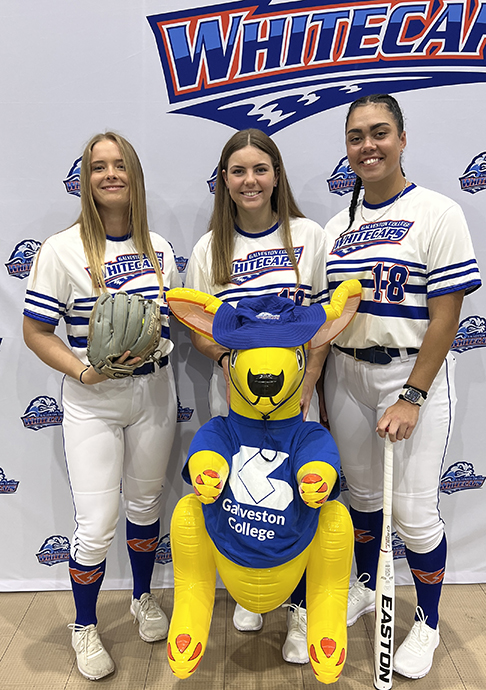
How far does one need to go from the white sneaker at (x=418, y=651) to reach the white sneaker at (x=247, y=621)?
21.9 inches

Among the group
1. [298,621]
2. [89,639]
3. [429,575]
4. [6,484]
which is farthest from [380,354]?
[6,484]

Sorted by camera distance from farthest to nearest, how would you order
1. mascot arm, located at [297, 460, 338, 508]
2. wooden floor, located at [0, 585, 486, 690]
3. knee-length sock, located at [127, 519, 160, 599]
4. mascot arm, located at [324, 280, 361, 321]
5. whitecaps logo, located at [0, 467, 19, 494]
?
whitecaps logo, located at [0, 467, 19, 494], knee-length sock, located at [127, 519, 160, 599], wooden floor, located at [0, 585, 486, 690], mascot arm, located at [324, 280, 361, 321], mascot arm, located at [297, 460, 338, 508]

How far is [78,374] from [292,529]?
88 centimetres

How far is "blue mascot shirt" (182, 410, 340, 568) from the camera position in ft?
4.97

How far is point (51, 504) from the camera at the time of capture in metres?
2.50

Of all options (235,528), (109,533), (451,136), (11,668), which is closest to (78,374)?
(109,533)

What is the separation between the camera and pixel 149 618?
2.17 m

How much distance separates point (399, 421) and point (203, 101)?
1.51m

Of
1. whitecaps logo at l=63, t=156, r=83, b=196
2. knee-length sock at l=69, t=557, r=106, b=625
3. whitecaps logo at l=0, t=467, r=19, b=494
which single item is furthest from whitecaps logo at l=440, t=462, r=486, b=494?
whitecaps logo at l=63, t=156, r=83, b=196

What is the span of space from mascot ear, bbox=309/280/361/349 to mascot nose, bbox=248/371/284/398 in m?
0.28

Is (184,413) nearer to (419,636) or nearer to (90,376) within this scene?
(90,376)

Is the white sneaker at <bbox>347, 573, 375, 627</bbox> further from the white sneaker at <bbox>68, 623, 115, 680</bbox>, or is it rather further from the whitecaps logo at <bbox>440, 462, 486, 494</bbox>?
the white sneaker at <bbox>68, 623, 115, 680</bbox>

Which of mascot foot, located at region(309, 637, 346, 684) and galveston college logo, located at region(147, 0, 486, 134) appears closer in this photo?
mascot foot, located at region(309, 637, 346, 684)

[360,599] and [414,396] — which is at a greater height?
[414,396]
